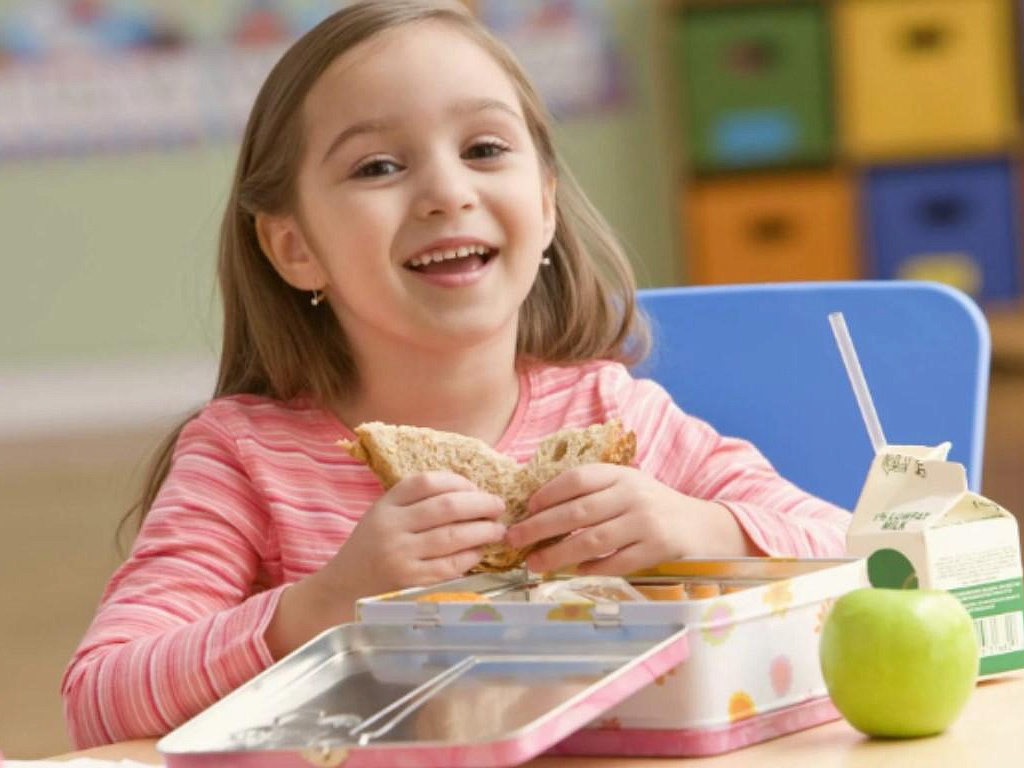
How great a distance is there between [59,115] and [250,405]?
5.04 meters

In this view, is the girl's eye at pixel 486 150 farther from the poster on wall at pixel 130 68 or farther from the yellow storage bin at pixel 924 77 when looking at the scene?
the poster on wall at pixel 130 68

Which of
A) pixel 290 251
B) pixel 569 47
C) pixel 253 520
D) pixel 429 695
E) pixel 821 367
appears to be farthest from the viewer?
pixel 569 47

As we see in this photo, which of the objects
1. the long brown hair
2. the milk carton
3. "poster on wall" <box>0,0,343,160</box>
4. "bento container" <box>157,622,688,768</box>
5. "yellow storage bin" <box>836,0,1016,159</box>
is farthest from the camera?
"poster on wall" <box>0,0,343,160</box>

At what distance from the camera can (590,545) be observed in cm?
105

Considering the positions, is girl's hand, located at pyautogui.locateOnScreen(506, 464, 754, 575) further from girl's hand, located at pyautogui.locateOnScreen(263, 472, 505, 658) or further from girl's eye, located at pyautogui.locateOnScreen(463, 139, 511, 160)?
girl's eye, located at pyautogui.locateOnScreen(463, 139, 511, 160)

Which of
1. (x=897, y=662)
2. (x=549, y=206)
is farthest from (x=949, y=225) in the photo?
(x=897, y=662)

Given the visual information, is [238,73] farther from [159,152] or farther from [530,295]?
[530,295]

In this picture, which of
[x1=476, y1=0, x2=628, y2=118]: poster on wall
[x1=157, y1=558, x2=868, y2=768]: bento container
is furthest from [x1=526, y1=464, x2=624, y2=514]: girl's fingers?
[x1=476, y1=0, x2=628, y2=118]: poster on wall

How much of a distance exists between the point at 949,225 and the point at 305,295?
4292mm

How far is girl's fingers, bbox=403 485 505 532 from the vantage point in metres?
1.03

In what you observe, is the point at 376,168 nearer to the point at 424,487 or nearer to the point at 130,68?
the point at 424,487

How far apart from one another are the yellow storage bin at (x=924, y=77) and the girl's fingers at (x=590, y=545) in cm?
467

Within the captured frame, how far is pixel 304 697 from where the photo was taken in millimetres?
864

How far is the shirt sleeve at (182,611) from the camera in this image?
1.11m
